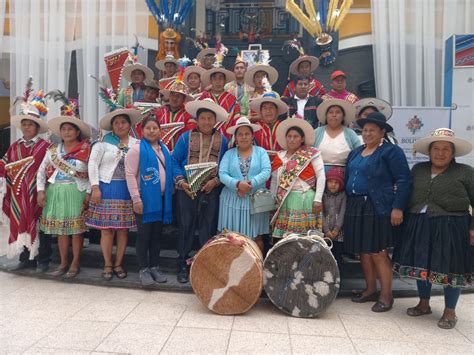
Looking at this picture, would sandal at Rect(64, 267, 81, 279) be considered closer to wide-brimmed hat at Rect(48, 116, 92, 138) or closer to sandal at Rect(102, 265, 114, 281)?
sandal at Rect(102, 265, 114, 281)

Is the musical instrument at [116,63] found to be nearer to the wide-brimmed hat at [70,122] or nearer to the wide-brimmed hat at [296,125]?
the wide-brimmed hat at [70,122]

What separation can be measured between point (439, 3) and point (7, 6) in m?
8.04

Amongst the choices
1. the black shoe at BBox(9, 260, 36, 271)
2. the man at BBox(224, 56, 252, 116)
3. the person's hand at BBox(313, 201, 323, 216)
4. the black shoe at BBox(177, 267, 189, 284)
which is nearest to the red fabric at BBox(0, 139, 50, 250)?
the black shoe at BBox(9, 260, 36, 271)

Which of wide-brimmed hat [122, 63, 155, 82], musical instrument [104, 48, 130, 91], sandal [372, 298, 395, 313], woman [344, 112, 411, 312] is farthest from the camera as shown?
musical instrument [104, 48, 130, 91]

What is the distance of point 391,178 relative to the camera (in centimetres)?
356

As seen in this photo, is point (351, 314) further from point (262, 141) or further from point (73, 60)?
point (73, 60)

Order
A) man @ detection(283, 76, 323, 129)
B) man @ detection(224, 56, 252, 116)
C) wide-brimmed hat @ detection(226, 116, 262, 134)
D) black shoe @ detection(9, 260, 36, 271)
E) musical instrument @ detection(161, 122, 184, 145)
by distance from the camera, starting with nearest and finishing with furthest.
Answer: wide-brimmed hat @ detection(226, 116, 262, 134) < black shoe @ detection(9, 260, 36, 271) < musical instrument @ detection(161, 122, 184, 145) < man @ detection(224, 56, 252, 116) < man @ detection(283, 76, 323, 129)

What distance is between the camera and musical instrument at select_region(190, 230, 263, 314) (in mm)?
3443

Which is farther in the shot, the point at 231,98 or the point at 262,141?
the point at 231,98

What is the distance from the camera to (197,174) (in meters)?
3.95

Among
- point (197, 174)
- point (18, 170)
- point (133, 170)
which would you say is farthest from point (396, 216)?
point (18, 170)

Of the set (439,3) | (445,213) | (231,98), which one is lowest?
(445,213)

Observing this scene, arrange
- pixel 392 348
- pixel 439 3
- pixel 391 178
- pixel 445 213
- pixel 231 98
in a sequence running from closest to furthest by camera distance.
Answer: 1. pixel 392 348
2. pixel 445 213
3. pixel 391 178
4. pixel 231 98
5. pixel 439 3

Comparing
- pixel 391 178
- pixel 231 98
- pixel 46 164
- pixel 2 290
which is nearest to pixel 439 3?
pixel 231 98
